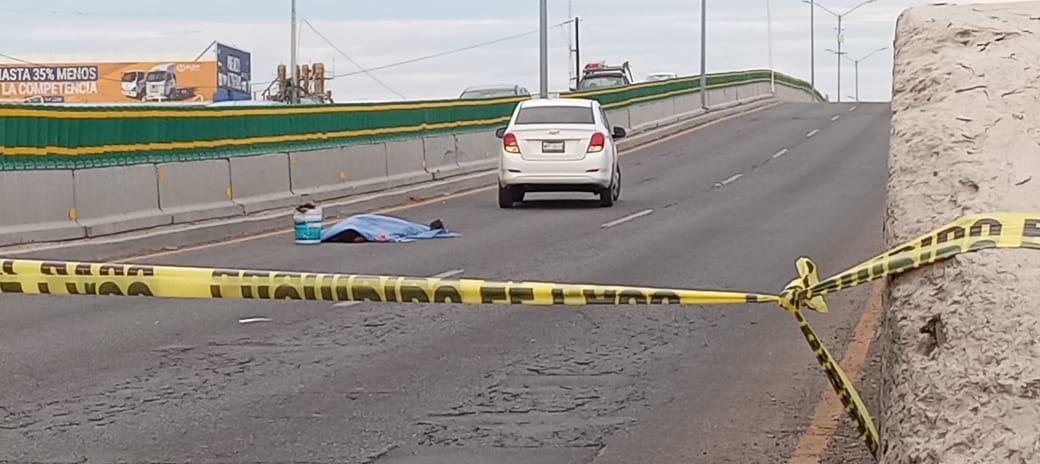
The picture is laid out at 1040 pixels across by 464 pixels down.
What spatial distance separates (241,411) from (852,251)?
9.94m

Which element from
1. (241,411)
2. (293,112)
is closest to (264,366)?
(241,411)

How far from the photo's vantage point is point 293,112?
76.9 feet

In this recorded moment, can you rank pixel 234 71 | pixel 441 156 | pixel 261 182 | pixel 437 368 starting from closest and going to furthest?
pixel 437 368, pixel 261 182, pixel 441 156, pixel 234 71

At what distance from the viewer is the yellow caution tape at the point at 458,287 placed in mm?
5812

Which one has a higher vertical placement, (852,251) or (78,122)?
(78,122)

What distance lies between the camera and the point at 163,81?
8156 centimetres

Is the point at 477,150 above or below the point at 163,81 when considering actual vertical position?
below

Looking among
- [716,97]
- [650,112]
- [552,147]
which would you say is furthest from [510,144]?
[716,97]

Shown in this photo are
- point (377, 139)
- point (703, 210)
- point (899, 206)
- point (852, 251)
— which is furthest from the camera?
point (377, 139)

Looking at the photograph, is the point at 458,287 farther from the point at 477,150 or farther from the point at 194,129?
the point at 477,150

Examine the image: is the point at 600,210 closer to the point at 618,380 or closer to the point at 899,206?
the point at 618,380

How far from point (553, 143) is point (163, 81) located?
60321mm

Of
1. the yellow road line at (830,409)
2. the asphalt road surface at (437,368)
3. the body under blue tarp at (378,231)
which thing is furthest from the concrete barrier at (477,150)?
the yellow road line at (830,409)

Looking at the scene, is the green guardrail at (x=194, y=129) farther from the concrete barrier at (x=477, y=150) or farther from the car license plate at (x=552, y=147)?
the car license plate at (x=552, y=147)
